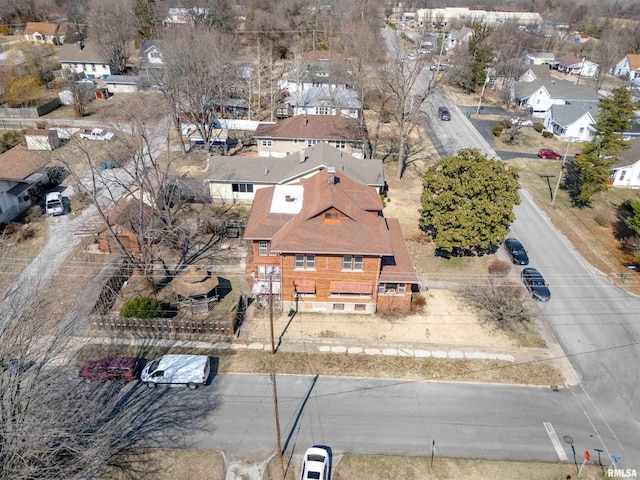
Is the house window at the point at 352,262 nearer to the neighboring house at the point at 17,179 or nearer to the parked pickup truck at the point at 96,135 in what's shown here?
the neighboring house at the point at 17,179

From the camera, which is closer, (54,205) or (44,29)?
(54,205)

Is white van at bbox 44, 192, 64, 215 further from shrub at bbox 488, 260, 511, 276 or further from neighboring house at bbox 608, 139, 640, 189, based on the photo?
neighboring house at bbox 608, 139, 640, 189

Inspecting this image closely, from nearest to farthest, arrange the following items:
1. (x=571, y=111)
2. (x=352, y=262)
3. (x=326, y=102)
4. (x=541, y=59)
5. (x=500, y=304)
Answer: (x=352, y=262) → (x=500, y=304) → (x=571, y=111) → (x=326, y=102) → (x=541, y=59)

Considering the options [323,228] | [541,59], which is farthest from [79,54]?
[541,59]

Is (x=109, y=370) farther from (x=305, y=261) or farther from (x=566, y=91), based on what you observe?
(x=566, y=91)

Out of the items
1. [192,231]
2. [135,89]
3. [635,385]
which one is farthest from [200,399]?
[135,89]

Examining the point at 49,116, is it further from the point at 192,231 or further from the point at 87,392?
the point at 87,392

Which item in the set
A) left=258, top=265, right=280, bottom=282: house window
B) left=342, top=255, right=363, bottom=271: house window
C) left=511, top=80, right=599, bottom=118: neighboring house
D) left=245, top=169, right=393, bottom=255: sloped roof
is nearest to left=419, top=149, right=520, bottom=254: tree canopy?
left=245, top=169, right=393, bottom=255: sloped roof
